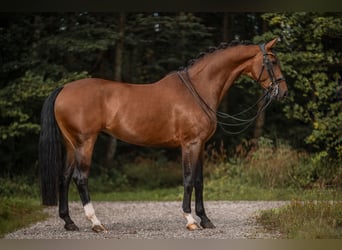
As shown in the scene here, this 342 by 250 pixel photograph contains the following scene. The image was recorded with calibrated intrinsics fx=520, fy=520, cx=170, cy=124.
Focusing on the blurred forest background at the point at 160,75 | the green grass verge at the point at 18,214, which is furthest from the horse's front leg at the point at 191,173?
the blurred forest background at the point at 160,75

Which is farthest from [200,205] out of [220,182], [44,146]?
[220,182]

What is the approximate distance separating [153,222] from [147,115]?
1.51 metres

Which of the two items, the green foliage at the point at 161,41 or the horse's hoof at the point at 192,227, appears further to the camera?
the green foliage at the point at 161,41

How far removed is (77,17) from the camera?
10.3 meters

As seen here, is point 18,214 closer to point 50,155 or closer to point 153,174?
point 50,155

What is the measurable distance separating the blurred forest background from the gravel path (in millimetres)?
1441

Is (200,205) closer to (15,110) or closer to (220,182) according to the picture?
(220,182)

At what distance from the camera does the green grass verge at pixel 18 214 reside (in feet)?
20.1

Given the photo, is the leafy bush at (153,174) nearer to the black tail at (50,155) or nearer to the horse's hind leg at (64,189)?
the horse's hind leg at (64,189)

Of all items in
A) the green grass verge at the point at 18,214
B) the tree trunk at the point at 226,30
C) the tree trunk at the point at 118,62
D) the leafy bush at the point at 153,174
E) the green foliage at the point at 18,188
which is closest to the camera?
the green grass verge at the point at 18,214

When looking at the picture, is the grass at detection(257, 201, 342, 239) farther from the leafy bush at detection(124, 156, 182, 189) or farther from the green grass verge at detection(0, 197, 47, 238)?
the leafy bush at detection(124, 156, 182, 189)

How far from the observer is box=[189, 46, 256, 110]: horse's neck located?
18.7 feet

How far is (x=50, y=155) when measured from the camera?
5395 millimetres

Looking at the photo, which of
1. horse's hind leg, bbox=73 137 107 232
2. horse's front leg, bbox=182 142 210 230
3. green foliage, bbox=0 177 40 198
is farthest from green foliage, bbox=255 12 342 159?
green foliage, bbox=0 177 40 198
